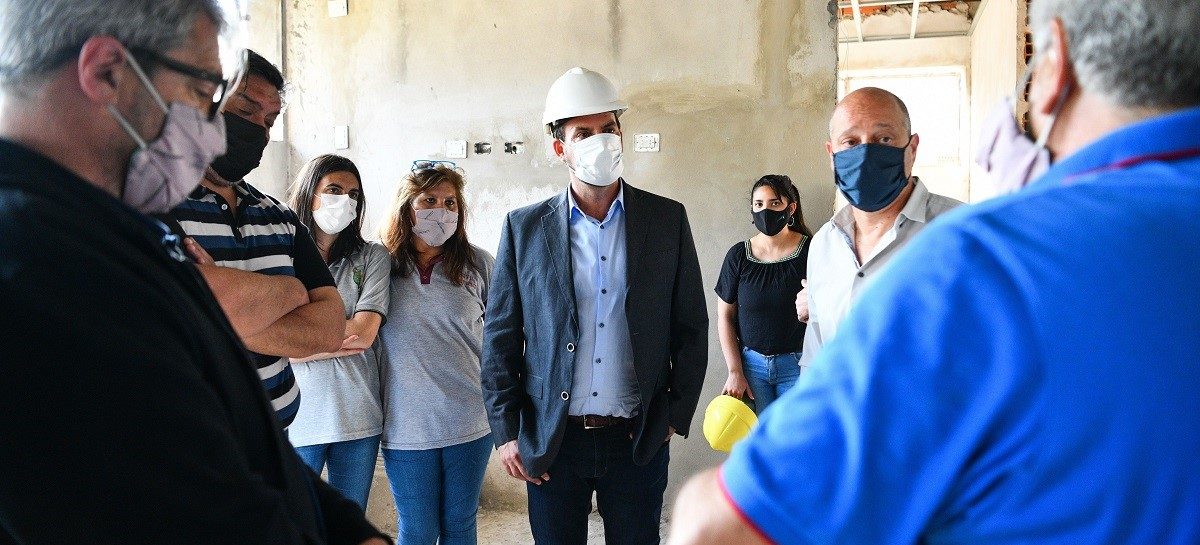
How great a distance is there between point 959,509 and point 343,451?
243cm

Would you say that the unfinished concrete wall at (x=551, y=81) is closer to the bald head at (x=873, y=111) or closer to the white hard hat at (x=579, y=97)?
the white hard hat at (x=579, y=97)

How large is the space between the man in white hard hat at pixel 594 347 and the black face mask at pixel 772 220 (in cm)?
139

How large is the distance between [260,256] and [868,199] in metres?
1.63

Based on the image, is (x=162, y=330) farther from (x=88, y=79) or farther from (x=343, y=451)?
(x=343, y=451)

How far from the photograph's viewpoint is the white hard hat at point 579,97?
9.11 ft

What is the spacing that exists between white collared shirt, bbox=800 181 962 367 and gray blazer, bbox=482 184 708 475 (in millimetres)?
397

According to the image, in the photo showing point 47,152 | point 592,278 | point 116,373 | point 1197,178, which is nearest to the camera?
point 1197,178

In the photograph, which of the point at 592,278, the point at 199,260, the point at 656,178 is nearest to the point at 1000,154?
the point at 199,260

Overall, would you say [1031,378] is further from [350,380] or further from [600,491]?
[350,380]

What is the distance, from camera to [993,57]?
23.3 ft

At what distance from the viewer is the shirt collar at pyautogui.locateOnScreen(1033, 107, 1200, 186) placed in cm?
68

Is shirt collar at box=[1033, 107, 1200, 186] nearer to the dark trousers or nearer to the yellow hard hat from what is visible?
the yellow hard hat

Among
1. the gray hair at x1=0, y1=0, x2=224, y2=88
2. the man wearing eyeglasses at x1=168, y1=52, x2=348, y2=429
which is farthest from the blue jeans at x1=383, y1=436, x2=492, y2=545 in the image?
the gray hair at x1=0, y1=0, x2=224, y2=88

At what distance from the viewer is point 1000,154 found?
943 millimetres
